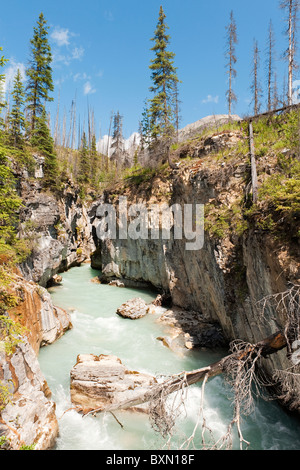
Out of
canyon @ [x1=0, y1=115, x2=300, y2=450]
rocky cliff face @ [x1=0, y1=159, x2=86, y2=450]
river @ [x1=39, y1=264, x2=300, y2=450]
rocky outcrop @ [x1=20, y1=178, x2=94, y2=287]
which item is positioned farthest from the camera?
rocky outcrop @ [x1=20, y1=178, x2=94, y2=287]

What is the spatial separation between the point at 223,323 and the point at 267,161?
7.31m

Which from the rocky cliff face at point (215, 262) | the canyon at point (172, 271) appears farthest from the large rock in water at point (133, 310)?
the rocky cliff face at point (215, 262)

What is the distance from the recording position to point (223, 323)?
34.6 ft

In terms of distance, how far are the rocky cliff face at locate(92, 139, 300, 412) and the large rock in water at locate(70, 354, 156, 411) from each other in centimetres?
427

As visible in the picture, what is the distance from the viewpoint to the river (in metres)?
6.15

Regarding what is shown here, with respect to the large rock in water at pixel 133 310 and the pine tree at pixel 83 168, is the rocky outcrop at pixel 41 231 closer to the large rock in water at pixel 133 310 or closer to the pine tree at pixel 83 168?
the large rock in water at pixel 133 310

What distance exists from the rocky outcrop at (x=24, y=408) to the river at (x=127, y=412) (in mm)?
609

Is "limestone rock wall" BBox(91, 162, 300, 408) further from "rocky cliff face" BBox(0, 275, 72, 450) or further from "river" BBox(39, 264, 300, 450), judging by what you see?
"rocky cliff face" BBox(0, 275, 72, 450)

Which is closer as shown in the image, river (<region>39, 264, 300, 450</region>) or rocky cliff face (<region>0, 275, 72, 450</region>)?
Answer: rocky cliff face (<region>0, 275, 72, 450</region>)

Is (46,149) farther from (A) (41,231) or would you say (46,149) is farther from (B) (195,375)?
(B) (195,375)

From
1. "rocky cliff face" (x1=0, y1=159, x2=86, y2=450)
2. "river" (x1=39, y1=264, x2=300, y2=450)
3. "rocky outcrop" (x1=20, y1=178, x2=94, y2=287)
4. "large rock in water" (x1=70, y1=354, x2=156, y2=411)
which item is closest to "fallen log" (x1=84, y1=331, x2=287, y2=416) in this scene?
"river" (x1=39, y1=264, x2=300, y2=450)

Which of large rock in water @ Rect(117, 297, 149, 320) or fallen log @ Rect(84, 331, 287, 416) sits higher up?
fallen log @ Rect(84, 331, 287, 416)

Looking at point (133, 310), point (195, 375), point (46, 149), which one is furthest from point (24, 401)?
point (46, 149)
